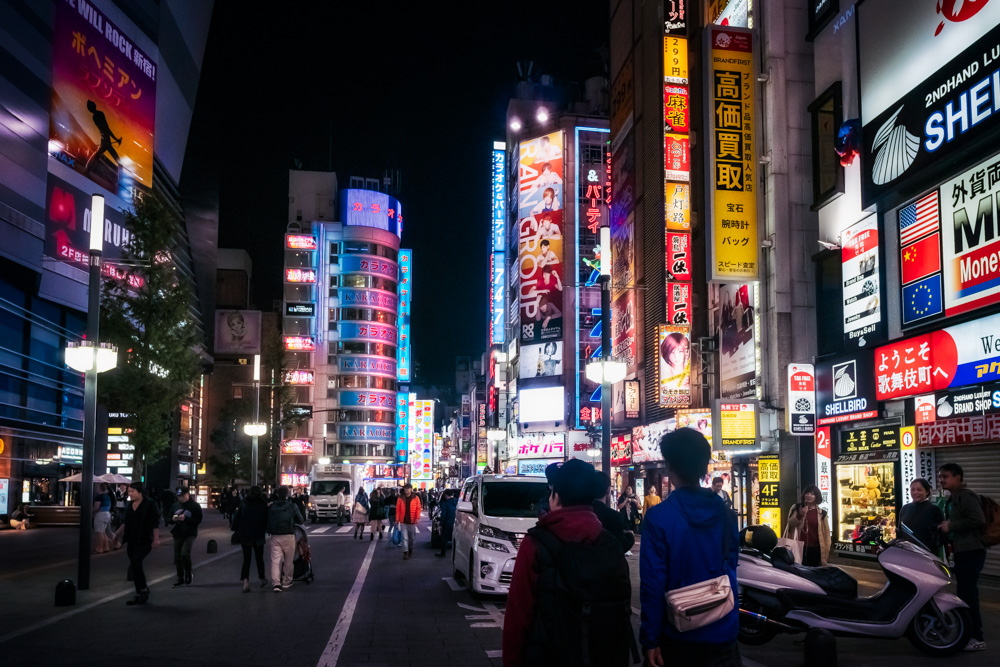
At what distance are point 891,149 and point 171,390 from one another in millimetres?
25176

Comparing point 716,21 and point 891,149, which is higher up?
point 716,21

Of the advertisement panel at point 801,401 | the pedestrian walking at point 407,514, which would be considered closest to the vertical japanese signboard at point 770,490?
the advertisement panel at point 801,401

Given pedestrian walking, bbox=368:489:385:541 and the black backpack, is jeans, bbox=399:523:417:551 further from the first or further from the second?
the black backpack

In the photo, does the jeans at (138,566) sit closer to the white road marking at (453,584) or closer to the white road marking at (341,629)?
the white road marking at (341,629)

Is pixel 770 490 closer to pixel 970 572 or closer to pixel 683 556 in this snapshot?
pixel 970 572

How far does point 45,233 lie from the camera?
4006cm

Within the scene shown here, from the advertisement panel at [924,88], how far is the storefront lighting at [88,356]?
1565 cm

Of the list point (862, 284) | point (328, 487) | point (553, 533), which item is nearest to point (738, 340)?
point (862, 284)

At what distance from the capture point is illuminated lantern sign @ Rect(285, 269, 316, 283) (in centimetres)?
10450

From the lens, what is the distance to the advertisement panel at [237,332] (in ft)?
224

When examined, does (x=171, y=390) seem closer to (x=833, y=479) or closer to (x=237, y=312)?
(x=833, y=479)

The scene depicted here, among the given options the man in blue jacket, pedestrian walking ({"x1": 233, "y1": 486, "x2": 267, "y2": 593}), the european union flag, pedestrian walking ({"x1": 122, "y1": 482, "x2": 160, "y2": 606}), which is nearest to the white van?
pedestrian walking ({"x1": 233, "y1": 486, "x2": 267, "y2": 593})

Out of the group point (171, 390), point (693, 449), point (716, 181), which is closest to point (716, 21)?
point (716, 181)

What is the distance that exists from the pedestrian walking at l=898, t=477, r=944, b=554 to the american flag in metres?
9.34
